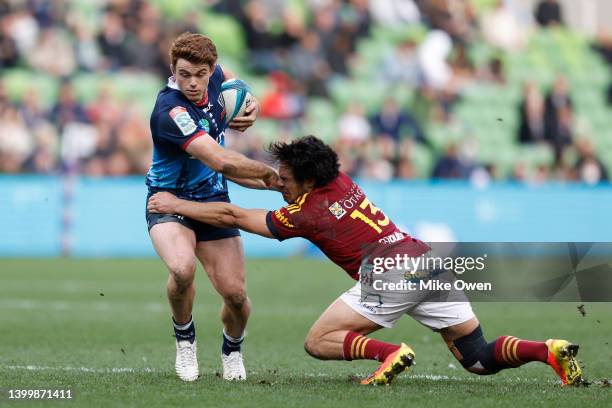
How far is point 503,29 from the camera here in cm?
2602

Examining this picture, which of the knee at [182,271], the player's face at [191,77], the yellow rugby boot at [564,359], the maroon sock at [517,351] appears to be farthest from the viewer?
the player's face at [191,77]

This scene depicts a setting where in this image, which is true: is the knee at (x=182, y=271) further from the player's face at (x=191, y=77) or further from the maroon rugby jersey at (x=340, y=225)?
the player's face at (x=191, y=77)

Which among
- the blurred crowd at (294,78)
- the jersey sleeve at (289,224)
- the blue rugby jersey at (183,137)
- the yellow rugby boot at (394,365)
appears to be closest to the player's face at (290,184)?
the jersey sleeve at (289,224)

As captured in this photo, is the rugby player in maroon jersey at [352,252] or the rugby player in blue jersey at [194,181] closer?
the rugby player in maroon jersey at [352,252]

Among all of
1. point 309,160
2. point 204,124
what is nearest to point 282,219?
point 309,160

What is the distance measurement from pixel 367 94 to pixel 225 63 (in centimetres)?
306

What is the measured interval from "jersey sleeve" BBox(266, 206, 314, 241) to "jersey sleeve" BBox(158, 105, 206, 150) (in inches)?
30.8

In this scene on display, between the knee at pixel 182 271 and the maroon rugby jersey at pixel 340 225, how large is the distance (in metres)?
0.66

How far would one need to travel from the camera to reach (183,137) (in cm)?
746

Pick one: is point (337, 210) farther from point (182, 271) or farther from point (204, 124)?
point (204, 124)

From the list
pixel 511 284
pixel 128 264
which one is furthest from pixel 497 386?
pixel 128 264

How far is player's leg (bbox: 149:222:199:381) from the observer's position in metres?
7.48

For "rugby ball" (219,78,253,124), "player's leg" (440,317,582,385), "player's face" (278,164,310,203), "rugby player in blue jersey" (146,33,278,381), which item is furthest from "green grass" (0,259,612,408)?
"rugby ball" (219,78,253,124)

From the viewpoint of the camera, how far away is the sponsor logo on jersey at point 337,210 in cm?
721
